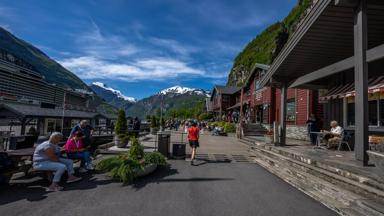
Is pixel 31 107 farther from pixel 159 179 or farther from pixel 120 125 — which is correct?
pixel 159 179

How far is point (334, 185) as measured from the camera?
17.1 ft

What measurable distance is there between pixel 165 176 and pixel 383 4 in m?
6.82

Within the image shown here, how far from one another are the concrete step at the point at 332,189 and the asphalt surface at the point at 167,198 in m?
0.22

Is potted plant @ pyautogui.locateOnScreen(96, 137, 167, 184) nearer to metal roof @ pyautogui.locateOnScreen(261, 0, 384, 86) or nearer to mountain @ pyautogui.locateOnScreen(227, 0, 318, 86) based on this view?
metal roof @ pyautogui.locateOnScreen(261, 0, 384, 86)

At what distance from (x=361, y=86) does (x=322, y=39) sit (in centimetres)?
381

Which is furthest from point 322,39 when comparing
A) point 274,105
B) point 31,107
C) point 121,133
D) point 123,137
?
point 31,107

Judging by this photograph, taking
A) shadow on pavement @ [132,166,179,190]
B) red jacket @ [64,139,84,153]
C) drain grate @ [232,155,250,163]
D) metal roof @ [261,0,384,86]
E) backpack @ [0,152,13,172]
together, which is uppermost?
metal roof @ [261,0,384,86]

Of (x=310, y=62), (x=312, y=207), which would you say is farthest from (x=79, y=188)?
(x=310, y=62)

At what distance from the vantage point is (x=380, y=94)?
9.24m

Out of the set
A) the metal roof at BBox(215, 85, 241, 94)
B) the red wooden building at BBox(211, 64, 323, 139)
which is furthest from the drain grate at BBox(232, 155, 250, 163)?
the metal roof at BBox(215, 85, 241, 94)

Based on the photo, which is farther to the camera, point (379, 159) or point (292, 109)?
point (292, 109)

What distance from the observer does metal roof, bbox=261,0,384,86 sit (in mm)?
7059

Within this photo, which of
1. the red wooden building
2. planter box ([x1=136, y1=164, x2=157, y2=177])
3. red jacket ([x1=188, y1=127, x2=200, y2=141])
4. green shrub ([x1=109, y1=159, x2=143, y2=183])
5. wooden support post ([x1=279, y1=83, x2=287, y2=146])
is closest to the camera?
green shrub ([x1=109, y1=159, x2=143, y2=183])

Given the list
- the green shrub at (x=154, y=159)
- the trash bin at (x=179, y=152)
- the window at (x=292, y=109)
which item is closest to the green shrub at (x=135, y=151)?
the green shrub at (x=154, y=159)
